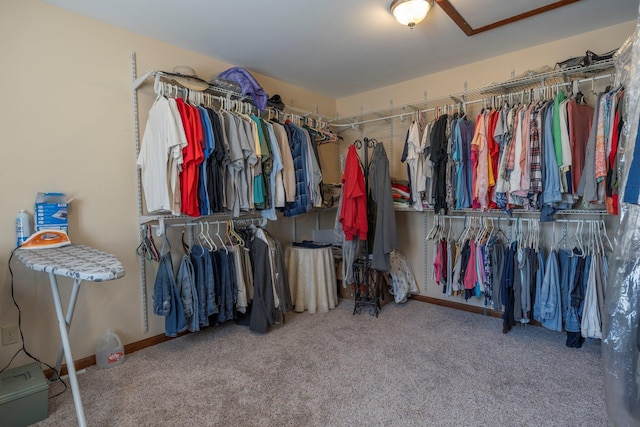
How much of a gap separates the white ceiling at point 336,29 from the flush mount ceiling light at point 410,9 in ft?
0.42

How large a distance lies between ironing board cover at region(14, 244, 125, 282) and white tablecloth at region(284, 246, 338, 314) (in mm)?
1761

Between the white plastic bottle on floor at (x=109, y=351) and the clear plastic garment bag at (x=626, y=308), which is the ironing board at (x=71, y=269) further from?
the clear plastic garment bag at (x=626, y=308)

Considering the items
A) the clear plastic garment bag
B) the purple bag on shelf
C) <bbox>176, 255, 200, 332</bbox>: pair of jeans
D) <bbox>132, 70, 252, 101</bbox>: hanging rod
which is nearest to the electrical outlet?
<bbox>176, 255, 200, 332</bbox>: pair of jeans

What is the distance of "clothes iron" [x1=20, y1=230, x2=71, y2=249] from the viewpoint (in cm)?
185

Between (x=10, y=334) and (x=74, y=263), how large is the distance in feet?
3.10

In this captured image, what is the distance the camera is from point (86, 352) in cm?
219

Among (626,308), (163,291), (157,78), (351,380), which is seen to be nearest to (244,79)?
(157,78)

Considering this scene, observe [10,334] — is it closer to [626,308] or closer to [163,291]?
[163,291]

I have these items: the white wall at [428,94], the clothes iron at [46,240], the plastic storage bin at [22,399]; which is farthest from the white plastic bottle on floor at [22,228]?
the white wall at [428,94]

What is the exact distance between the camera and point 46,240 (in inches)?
75.1

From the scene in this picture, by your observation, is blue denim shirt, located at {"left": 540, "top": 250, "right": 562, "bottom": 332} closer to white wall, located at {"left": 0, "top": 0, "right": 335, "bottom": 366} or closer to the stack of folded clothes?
the stack of folded clothes

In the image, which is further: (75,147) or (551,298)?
(551,298)

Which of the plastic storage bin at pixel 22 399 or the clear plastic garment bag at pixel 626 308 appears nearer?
the clear plastic garment bag at pixel 626 308

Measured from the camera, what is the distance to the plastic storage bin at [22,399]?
1571 mm
